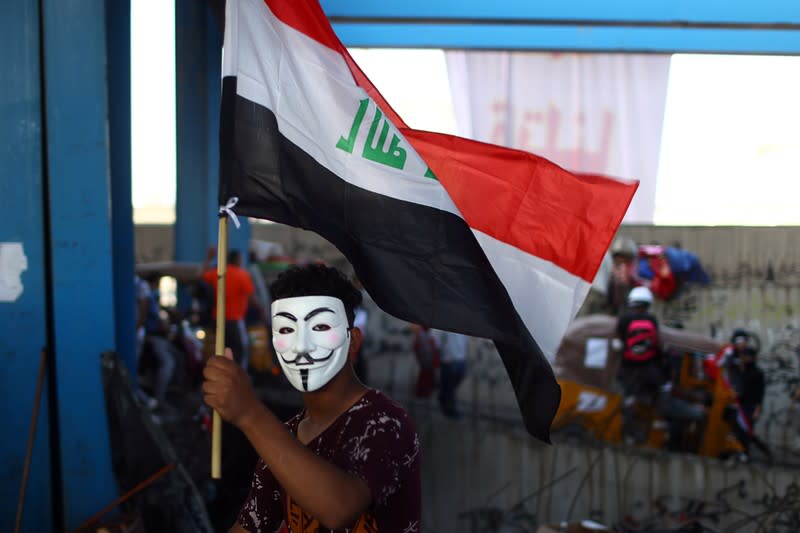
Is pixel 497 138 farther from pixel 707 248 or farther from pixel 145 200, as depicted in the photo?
pixel 145 200

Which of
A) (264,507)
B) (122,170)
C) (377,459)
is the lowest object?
(264,507)

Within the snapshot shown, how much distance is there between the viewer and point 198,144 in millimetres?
13070

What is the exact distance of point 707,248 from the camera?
1243 centimetres

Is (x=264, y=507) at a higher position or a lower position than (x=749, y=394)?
higher

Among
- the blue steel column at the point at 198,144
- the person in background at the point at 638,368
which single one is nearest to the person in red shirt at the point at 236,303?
the blue steel column at the point at 198,144

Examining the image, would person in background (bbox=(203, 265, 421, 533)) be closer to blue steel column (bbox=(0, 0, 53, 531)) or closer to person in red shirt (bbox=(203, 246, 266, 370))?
blue steel column (bbox=(0, 0, 53, 531))

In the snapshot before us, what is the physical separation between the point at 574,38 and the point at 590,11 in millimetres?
1238

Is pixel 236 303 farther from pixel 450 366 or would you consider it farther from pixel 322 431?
pixel 322 431

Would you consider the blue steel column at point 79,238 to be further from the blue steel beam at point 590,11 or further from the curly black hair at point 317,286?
the blue steel beam at point 590,11

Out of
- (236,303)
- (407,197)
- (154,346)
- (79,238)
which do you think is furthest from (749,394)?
(407,197)

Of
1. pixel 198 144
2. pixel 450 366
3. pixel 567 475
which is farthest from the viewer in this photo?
pixel 198 144

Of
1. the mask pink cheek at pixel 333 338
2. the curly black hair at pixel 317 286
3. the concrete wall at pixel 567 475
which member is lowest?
the concrete wall at pixel 567 475

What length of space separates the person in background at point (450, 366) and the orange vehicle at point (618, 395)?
1.21m

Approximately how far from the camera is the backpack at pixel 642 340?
32.7 ft
